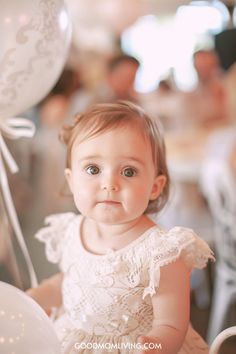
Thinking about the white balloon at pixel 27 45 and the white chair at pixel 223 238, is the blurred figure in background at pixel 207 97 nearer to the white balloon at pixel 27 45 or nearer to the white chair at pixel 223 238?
the white chair at pixel 223 238

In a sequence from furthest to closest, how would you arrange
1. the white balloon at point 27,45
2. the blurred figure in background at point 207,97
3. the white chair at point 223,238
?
the blurred figure in background at point 207,97 < the white chair at point 223,238 < the white balloon at point 27,45

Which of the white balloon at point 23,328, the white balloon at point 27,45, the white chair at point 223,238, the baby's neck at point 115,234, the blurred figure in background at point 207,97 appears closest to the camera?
the white balloon at point 23,328

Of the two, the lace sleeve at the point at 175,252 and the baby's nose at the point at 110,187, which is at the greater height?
the baby's nose at the point at 110,187

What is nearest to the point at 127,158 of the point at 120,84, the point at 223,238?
the point at 223,238

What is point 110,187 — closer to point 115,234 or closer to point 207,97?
point 115,234

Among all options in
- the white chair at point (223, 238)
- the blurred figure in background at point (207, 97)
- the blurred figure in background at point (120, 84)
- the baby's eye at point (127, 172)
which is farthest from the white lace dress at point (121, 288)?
the blurred figure in background at point (207, 97)

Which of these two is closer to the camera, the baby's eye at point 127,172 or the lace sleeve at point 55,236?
the baby's eye at point 127,172

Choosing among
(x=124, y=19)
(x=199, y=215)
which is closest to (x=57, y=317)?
(x=199, y=215)

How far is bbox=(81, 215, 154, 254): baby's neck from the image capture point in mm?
920

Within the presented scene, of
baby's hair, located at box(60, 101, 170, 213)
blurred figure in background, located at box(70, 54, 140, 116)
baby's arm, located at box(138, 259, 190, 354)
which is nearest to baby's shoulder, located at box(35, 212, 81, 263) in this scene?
baby's hair, located at box(60, 101, 170, 213)

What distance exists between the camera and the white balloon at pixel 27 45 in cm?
103

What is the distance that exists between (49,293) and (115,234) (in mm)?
225

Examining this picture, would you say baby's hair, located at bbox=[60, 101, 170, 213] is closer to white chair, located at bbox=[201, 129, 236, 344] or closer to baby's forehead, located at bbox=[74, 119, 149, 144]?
baby's forehead, located at bbox=[74, 119, 149, 144]

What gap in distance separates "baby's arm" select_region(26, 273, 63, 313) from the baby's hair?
0.26 metres
